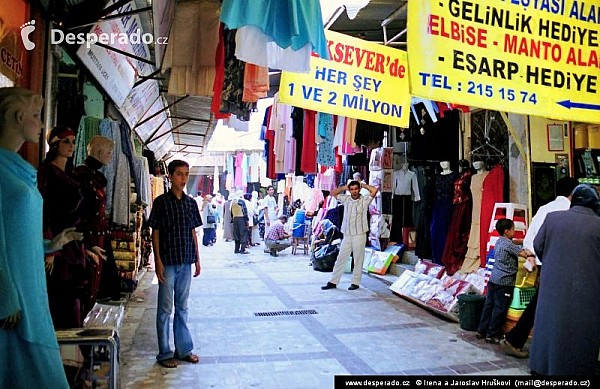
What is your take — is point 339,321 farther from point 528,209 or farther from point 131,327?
point 528,209

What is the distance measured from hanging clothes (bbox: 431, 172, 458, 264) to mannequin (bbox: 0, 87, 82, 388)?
6.96m

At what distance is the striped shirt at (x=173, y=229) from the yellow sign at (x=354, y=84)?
1.46m

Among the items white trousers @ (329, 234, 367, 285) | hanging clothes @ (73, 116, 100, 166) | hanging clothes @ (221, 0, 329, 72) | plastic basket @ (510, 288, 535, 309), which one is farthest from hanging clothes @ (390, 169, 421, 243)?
hanging clothes @ (221, 0, 329, 72)

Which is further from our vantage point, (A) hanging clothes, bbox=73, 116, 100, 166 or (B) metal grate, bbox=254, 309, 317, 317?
(B) metal grate, bbox=254, 309, 317, 317

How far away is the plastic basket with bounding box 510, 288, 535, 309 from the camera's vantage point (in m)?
5.12

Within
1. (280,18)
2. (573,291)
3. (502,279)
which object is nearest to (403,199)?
(502,279)

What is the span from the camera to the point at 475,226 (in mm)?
7219

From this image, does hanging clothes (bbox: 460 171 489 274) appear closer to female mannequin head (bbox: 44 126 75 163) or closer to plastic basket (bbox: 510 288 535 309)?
plastic basket (bbox: 510 288 535 309)

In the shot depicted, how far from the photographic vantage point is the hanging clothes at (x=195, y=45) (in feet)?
15.0

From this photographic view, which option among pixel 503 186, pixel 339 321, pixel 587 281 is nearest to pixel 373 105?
pixel 587 281

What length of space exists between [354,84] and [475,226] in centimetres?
398

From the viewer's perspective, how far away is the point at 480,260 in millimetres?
7059

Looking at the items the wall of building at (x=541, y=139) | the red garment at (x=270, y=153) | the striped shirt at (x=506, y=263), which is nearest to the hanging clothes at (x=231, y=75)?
the striped shirt at (x=506, y=263)

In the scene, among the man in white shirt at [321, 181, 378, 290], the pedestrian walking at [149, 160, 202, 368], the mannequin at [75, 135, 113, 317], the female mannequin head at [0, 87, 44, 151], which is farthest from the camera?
the man in white shirt at [321, 181, 378, 290]
